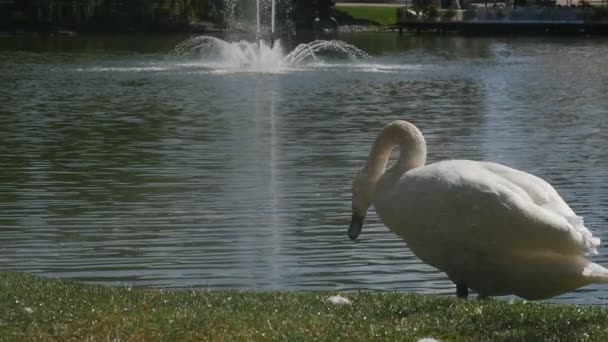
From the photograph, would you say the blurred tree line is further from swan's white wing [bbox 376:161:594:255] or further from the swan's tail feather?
the swan's tail feather

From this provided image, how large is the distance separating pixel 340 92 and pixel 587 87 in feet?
26.5

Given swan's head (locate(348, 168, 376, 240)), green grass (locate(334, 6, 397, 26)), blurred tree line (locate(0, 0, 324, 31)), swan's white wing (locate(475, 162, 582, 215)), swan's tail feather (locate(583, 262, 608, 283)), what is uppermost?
swan's white wing (locate(475, 162, 582, 215))

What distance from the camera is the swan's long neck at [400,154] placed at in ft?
34.0

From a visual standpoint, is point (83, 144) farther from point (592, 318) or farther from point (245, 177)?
point (592, 318)

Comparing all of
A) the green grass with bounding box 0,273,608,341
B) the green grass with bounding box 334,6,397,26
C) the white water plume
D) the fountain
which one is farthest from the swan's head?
the green grass with bounding box 334,6,397,26

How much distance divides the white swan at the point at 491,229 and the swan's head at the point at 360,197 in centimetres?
55

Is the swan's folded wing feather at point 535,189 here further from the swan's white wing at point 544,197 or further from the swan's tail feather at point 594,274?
the swan's tail feather at point 594,274

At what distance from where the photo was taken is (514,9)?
85188 mm

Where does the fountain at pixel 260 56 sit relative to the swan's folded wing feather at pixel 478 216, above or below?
below

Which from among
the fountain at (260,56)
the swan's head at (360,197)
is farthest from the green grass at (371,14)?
the swan's head at (360,197)

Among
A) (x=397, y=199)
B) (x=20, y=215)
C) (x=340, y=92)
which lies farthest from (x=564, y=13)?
(x=397, y=199)

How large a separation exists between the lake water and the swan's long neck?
2692 mm

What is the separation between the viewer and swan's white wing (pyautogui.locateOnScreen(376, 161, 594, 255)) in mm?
9328

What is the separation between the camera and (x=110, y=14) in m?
81.8
